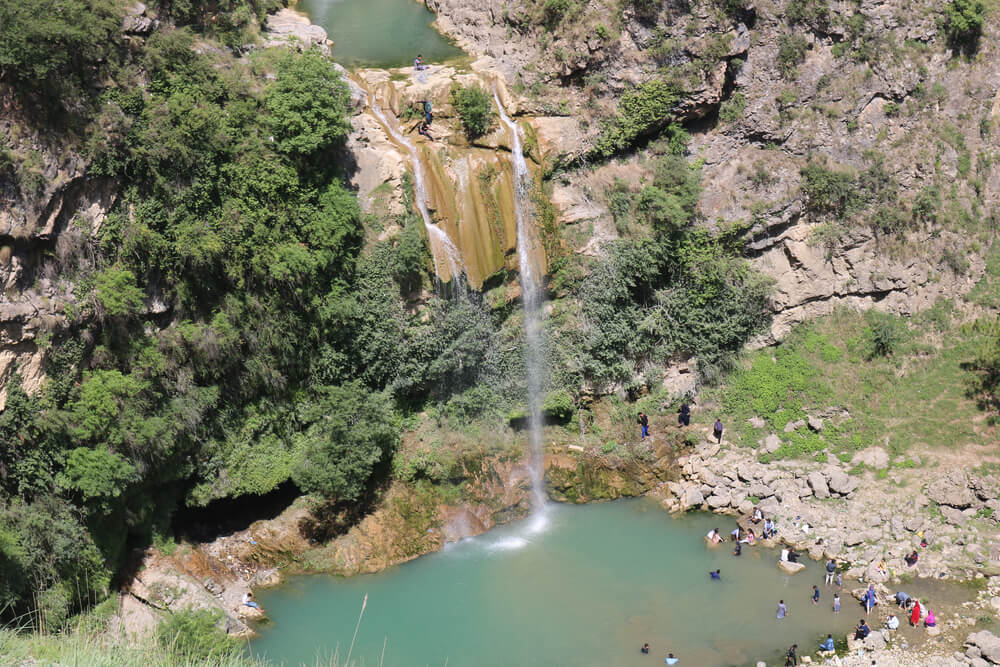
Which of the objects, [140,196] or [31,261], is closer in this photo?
[31,261]

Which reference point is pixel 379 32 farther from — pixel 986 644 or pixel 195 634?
pixel 986 644

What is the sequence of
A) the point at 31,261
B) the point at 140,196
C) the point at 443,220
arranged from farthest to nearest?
the point at 443,220
the point at 140,196
the point at 31,261

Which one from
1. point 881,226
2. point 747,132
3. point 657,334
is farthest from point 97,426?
point 881,226

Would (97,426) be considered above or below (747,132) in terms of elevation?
below

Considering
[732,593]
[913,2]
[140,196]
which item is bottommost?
[732,593]

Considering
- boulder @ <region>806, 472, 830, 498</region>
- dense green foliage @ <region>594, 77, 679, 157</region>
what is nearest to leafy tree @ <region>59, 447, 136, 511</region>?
dense green foliage @ <region>594, 77, 679, 157</region>

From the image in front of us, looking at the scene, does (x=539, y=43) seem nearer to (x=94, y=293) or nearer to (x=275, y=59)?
(x=275, y=59)
